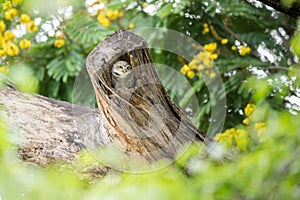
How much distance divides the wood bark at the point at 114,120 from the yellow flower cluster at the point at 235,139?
0.56 meters

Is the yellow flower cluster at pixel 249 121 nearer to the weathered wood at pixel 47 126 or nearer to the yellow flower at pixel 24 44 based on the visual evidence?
the weathered wood at pixel 47 126

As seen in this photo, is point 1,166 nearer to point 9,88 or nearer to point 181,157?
point 181,157

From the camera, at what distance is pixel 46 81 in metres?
3.27

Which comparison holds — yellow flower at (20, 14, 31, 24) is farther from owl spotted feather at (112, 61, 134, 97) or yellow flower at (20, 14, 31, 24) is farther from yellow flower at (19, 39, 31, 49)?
owl spotted feather at (112, 61, 134, 97)

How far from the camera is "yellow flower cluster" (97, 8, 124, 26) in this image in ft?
10.1

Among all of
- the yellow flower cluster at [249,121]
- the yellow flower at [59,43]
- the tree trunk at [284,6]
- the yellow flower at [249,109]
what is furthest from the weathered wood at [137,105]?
the yellow flower at [59,43]

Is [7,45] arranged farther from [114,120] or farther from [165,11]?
[114,120]

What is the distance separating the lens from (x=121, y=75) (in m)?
1.84

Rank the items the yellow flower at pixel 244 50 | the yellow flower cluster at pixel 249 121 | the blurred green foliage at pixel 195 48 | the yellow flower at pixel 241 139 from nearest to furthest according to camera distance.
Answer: the yellow flower at pixel 241 139 < the yellow flower cluster at pixel 249 121 < the blurred green foliage at pixel 195 48 < the yellow flower at pixel 244 50

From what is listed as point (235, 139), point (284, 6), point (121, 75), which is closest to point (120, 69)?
point (121, 75)

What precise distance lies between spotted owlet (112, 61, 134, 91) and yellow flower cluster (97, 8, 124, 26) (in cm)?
126

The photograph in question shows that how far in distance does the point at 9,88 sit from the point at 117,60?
432 millimetres

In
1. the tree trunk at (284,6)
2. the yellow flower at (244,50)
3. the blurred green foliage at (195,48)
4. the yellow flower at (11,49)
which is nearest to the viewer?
the tree trunk at (284,6)

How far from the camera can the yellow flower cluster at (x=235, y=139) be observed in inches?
101
